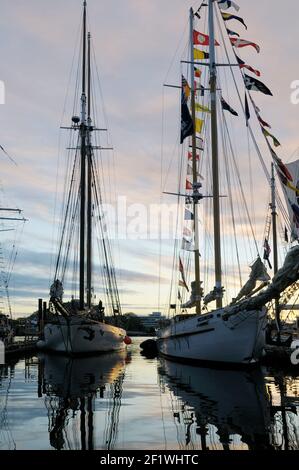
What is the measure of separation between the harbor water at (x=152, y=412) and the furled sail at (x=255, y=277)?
204 inches

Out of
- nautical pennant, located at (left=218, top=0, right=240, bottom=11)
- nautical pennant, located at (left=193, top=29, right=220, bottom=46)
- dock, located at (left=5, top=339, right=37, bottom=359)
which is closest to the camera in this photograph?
nautical pennant, located at (left=218, top=0, right=240, bottom=11)

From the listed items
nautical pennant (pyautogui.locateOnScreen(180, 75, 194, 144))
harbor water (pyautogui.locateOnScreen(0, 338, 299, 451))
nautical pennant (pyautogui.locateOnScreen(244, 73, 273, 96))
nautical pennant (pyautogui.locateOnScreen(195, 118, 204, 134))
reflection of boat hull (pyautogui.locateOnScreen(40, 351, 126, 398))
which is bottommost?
reflection of boat hull (pyautogui.locateOnScreen(40, 351, 126, 398))

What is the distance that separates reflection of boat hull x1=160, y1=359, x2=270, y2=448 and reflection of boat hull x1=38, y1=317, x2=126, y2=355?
14.1 meters

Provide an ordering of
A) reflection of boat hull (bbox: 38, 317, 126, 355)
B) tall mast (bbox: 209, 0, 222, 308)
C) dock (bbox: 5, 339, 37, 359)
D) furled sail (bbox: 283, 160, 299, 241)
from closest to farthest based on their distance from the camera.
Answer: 1. furled sail (bbox: 283, 160, 299, 241)
2. tall mast (bbox: 209, 0, 222, 308)
3. reflection of boat hull (bbox: 38, 317, 126, 355)
4. dock (bbox: 5, 339, 37, 359)

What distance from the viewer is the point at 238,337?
96.2 ft

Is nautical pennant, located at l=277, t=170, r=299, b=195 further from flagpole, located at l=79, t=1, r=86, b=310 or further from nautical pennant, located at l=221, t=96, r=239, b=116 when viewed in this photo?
flagpole, located at l=79, t=1, r=86, b=310

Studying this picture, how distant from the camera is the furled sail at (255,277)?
101ft

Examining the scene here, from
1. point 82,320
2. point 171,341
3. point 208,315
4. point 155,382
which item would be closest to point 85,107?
point 82,320

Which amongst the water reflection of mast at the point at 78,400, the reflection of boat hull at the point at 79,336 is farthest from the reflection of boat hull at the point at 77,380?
the reflection of boat hull at the point at 79,336

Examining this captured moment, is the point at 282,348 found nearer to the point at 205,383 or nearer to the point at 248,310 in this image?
the point at 248,310

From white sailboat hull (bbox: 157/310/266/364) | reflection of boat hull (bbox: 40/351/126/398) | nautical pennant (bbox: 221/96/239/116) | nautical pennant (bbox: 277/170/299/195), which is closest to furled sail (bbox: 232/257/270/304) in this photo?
white sailboat hull (bbox: 157/310/266/364)

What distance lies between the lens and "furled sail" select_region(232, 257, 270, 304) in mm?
30844

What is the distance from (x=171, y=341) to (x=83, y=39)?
1278 inches

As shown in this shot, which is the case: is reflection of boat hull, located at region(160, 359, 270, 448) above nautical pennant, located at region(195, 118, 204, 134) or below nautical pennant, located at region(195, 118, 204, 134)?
below
